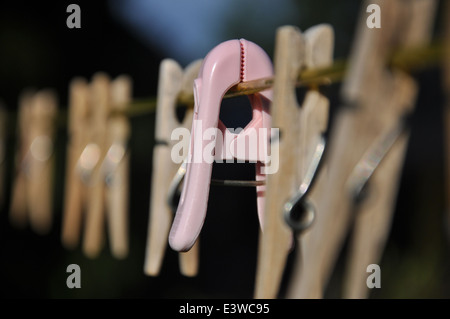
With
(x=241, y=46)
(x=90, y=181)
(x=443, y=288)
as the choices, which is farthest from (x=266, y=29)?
(x=241, y=46)

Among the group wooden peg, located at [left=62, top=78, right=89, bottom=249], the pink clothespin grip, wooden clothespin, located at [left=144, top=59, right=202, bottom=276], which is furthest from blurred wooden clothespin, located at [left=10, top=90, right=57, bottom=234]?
the pink clothespin grip

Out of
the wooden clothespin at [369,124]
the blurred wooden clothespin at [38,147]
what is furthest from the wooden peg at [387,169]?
the blurred wooden clothespin at [38,147]

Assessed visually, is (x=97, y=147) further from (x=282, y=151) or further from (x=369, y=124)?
(x=369, y=124)

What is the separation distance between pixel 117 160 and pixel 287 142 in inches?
19.7

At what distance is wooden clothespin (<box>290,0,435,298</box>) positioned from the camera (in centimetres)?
46

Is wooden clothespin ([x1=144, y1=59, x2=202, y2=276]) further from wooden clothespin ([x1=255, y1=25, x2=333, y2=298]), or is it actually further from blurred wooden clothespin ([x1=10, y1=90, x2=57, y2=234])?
blurred wooden clothespin ([x1=10, y1=90, x2=57, y2=234])

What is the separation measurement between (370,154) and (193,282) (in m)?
2.25

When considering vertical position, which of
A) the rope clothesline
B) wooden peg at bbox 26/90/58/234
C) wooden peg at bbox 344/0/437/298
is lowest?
wooden peg at bbox 344/0/437/298

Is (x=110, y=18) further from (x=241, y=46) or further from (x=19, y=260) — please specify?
(x=241, y=46)

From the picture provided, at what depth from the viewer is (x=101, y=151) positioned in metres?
1.04

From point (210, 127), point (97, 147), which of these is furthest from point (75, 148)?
point (210, 127)

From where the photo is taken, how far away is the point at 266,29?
288 centimetres

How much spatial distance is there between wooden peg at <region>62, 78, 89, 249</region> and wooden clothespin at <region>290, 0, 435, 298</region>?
71cm
